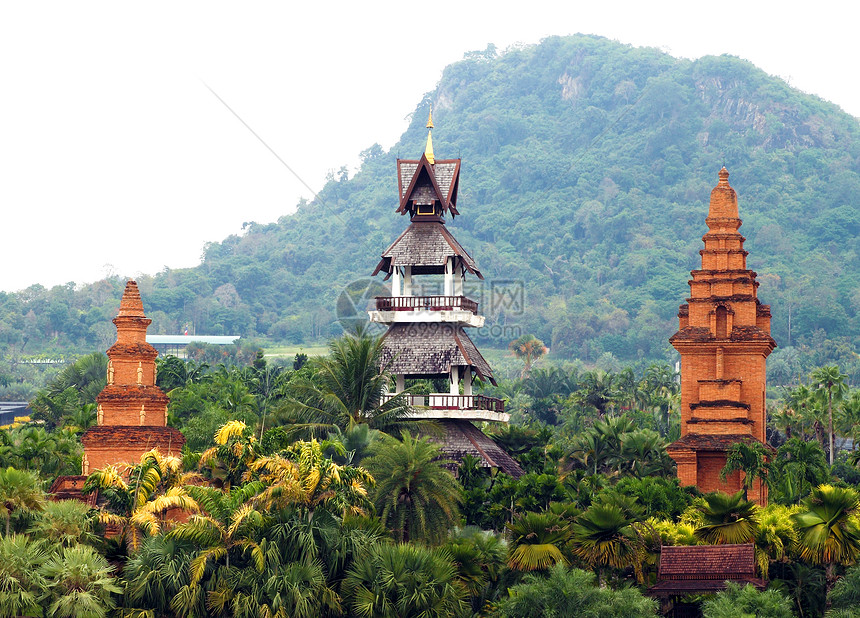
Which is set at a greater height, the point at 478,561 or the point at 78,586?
the point at 478,561

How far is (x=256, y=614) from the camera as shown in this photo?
42.1 meters

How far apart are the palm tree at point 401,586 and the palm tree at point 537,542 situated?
300cm

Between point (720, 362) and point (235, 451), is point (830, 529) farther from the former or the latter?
point (235, 451)

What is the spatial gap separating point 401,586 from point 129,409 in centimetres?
1576

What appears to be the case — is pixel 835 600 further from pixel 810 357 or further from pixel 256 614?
pixel 810 357

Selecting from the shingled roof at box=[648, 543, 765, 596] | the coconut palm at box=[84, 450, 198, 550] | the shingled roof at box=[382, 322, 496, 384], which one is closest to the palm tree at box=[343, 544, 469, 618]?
the coconut palm at box=[84, 450, 198, 550]

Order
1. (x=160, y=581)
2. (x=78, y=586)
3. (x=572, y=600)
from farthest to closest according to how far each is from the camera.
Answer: (x=572, y=600) → (x=160, y=581) → (x=78, y=586)

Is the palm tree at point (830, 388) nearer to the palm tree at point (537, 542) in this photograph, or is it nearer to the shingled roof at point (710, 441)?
the shingled roof at point (710, 441)

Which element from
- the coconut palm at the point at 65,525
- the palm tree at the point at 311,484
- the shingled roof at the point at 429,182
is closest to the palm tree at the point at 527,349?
the shingled roof at the point at 429,182

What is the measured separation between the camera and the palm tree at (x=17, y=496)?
44406 mm

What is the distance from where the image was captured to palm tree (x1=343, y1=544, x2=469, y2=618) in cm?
4319

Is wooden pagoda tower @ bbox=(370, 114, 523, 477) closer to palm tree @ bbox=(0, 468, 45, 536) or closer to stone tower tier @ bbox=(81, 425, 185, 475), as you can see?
stone tower tier @ bbox=(81, 425, 185, 475)

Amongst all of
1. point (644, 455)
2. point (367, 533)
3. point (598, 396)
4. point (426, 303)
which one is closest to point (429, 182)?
point (426, 303)

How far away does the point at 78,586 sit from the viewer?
4175cm
